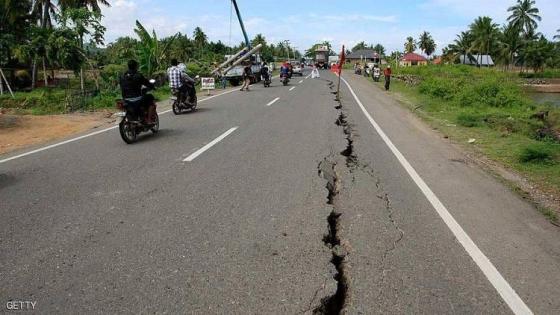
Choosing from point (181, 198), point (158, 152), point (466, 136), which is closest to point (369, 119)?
point (466, 136)

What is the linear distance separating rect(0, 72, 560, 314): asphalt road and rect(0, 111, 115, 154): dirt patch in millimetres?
3205

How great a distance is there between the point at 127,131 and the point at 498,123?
32.7 feet

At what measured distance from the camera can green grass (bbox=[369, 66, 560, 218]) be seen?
7602 millimetres

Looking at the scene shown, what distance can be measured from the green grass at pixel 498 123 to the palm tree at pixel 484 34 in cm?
6171

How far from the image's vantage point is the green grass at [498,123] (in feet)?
24.9

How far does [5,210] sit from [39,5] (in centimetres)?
3852

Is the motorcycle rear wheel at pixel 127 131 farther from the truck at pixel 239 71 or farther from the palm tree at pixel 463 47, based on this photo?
the palm tree at pixel 463 47

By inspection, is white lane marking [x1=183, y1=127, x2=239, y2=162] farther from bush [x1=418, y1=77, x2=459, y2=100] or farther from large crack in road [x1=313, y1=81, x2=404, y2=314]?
bush [x1=418, y1=77, x2=459, y2=100]

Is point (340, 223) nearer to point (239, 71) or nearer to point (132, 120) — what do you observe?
point (132, 120)

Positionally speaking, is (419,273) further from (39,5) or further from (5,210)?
(39,5)

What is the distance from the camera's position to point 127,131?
353 inches

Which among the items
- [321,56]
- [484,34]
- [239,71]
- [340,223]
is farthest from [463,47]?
[340,223]

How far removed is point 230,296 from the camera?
316 centimetres

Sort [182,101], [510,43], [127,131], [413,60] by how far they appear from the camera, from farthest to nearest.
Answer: [413,60] < [510,43] < [182,101] < [127,131]
